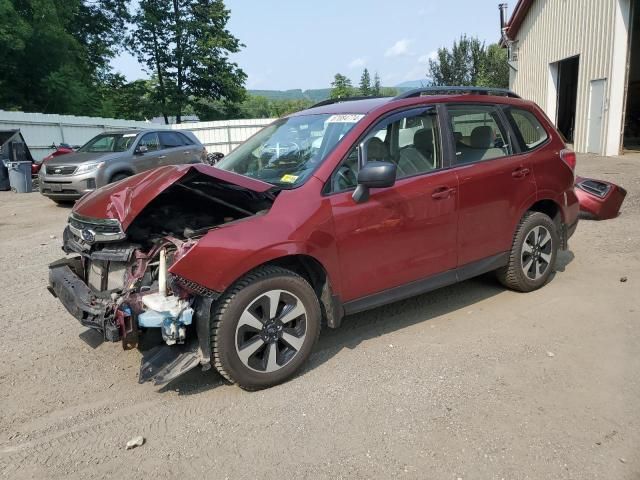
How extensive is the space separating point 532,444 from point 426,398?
69 centimetres

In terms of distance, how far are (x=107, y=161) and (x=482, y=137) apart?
345 inches

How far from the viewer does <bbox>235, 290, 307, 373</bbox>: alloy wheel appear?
10.8ft

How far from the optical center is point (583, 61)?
17.0m

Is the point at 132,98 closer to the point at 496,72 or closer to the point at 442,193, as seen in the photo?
the point at 496,72

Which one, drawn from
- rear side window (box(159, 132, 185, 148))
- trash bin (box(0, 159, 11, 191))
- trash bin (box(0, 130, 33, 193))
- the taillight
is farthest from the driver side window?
trash bin (box(0, 159, 11, 191))

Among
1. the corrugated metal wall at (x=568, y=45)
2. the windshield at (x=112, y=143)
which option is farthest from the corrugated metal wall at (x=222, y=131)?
the corrugated metal wall at (x=568, y=45)

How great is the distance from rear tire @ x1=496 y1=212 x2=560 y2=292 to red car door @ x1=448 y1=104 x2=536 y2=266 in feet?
0.44

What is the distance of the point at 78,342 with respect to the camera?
4.21 meters

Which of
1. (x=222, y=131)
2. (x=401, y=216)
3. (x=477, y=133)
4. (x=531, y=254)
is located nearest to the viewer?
(x=401, y=216)

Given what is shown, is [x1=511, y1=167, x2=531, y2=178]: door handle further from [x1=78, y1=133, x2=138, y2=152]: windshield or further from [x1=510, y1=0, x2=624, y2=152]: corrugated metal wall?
[x1=510, y1=0, x2=624, y2=152]: corrugated metal wall

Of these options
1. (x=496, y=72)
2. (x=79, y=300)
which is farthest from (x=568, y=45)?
(x=496, y=72)

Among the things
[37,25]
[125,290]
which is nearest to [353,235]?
[125,290]

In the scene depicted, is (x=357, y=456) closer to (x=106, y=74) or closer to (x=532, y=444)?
(x=532, y=444)

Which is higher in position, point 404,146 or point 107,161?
point 404,146
